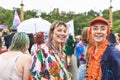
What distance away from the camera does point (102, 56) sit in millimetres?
4867

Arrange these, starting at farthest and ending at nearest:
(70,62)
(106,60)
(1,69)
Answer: (70,62), (1,69), (106,60)

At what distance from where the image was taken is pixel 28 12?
69688 mm

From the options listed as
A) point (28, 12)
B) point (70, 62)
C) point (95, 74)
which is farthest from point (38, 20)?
point (28, 12)

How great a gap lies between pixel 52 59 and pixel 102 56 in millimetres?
729

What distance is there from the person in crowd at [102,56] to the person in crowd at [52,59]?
17.4 inches

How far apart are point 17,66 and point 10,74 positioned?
14 cm

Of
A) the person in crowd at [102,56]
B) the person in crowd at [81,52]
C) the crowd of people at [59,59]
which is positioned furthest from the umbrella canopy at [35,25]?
the person in crowd at [102,56]

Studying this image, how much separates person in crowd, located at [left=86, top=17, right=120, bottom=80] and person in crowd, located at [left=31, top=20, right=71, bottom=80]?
0.44 metres

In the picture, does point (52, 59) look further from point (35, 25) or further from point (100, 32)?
point (35, 25)

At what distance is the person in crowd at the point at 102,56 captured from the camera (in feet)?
15.5

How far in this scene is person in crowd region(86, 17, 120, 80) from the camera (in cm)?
471

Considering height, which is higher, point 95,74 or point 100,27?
point 100,27

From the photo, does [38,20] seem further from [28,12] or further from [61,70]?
[28,12]

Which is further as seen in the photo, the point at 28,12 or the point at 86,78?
the point at 28,12
